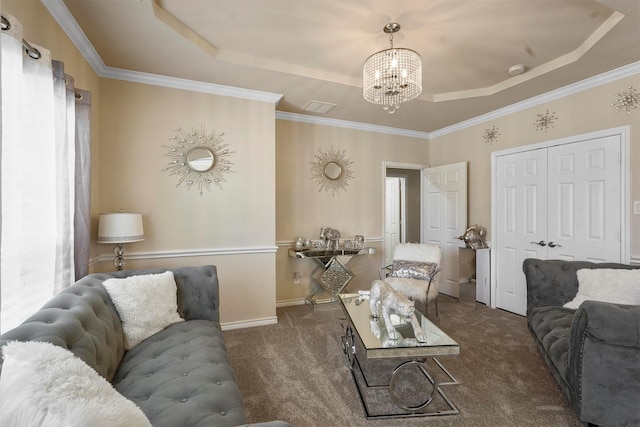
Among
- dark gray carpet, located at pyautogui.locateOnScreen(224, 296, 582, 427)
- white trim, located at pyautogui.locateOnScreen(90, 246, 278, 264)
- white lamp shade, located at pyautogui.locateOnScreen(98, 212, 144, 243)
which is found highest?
white lamp shade, located at pyautogui.locateOnScreen(98, 212, 144, 243)

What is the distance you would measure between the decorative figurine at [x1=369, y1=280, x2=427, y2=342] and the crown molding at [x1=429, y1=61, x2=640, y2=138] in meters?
2.96

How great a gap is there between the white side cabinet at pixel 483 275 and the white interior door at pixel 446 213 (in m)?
0.28

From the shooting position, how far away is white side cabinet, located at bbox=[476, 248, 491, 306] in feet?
13.1

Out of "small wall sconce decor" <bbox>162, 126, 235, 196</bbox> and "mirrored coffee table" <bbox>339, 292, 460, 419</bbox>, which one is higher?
"small wall sconce decor" <bbox>162, 126, 235, 196</bbox>

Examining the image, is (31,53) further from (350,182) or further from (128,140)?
(350,182)

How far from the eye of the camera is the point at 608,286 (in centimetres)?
228

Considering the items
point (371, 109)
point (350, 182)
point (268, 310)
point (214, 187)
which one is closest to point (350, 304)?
point (268, 310)

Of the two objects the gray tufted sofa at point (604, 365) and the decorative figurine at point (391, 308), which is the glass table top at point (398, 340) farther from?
the gray tufted sofa at point (604, 365)

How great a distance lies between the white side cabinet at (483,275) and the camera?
4000 mm

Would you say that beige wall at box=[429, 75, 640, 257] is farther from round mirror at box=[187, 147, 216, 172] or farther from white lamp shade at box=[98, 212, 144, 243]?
A: white lamp shade at box=[98, 212, 144, 243]

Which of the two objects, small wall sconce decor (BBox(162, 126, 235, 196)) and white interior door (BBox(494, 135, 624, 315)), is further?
small wall sconce decor (BBox(162, 126, 235, 196))

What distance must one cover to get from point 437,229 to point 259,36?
12.3ft

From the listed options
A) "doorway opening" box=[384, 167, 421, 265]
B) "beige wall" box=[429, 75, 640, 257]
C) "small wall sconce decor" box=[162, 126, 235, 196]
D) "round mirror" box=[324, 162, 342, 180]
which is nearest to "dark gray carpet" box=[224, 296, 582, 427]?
"beige wall" box=[429, 75, 640, 257]

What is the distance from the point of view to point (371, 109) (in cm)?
390
